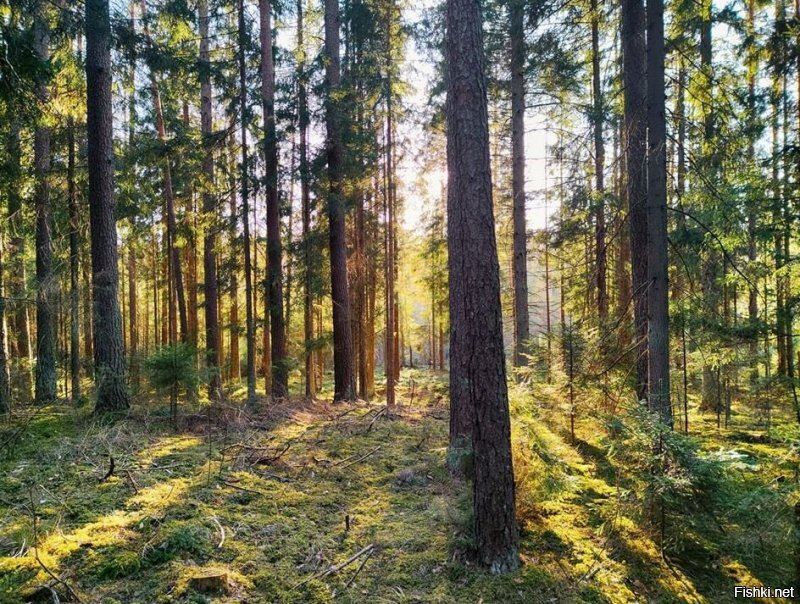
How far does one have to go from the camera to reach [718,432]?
8.41 m

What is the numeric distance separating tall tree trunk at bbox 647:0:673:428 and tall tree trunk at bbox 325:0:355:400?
7.03m

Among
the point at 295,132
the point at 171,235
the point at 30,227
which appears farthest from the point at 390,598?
the point at 30,227

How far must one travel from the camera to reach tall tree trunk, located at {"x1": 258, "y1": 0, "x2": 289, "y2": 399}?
10.1 m

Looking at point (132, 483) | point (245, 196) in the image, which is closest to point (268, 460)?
point (132, 483)

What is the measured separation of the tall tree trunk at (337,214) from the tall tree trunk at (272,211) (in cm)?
130

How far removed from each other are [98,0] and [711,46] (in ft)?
38.5

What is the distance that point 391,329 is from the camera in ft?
41.2

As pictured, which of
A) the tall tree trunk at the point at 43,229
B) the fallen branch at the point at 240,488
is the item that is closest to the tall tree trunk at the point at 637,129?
the fallen branch at the point at 240,488

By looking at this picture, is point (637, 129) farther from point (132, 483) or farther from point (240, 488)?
point (132, 483)

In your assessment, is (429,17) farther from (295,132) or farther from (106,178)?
(106,178)

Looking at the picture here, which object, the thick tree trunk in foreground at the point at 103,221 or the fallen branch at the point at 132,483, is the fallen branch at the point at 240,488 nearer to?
the fallen branch at the point at 132,483

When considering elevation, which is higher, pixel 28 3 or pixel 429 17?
pixel 429 17

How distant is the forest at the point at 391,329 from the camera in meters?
3.68

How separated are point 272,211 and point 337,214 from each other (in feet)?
5.17
